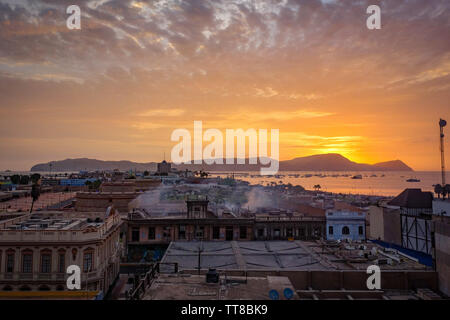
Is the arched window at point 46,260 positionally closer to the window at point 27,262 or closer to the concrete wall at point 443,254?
the window at point 27,262

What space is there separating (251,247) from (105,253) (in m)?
12.8

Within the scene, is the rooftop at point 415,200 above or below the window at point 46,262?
above

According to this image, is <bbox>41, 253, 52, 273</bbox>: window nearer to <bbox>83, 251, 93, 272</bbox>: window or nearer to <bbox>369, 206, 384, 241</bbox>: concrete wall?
<bbox>83, 251, 93, 272</bbox>: window

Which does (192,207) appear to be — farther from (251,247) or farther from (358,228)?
(358,228)

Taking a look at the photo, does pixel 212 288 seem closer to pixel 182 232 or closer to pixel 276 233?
pixel 182 232

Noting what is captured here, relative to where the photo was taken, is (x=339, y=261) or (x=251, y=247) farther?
(x=251, y=247)

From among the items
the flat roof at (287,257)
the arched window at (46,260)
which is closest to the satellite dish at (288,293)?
the flat roof at (287,257)

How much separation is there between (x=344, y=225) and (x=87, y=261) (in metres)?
30.6

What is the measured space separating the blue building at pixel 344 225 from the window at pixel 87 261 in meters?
28.6

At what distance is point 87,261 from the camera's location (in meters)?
24.4

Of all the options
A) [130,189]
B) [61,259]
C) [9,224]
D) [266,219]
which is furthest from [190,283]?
[130,189]

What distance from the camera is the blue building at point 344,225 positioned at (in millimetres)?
41487

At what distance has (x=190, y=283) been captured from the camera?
1052 centimetres
